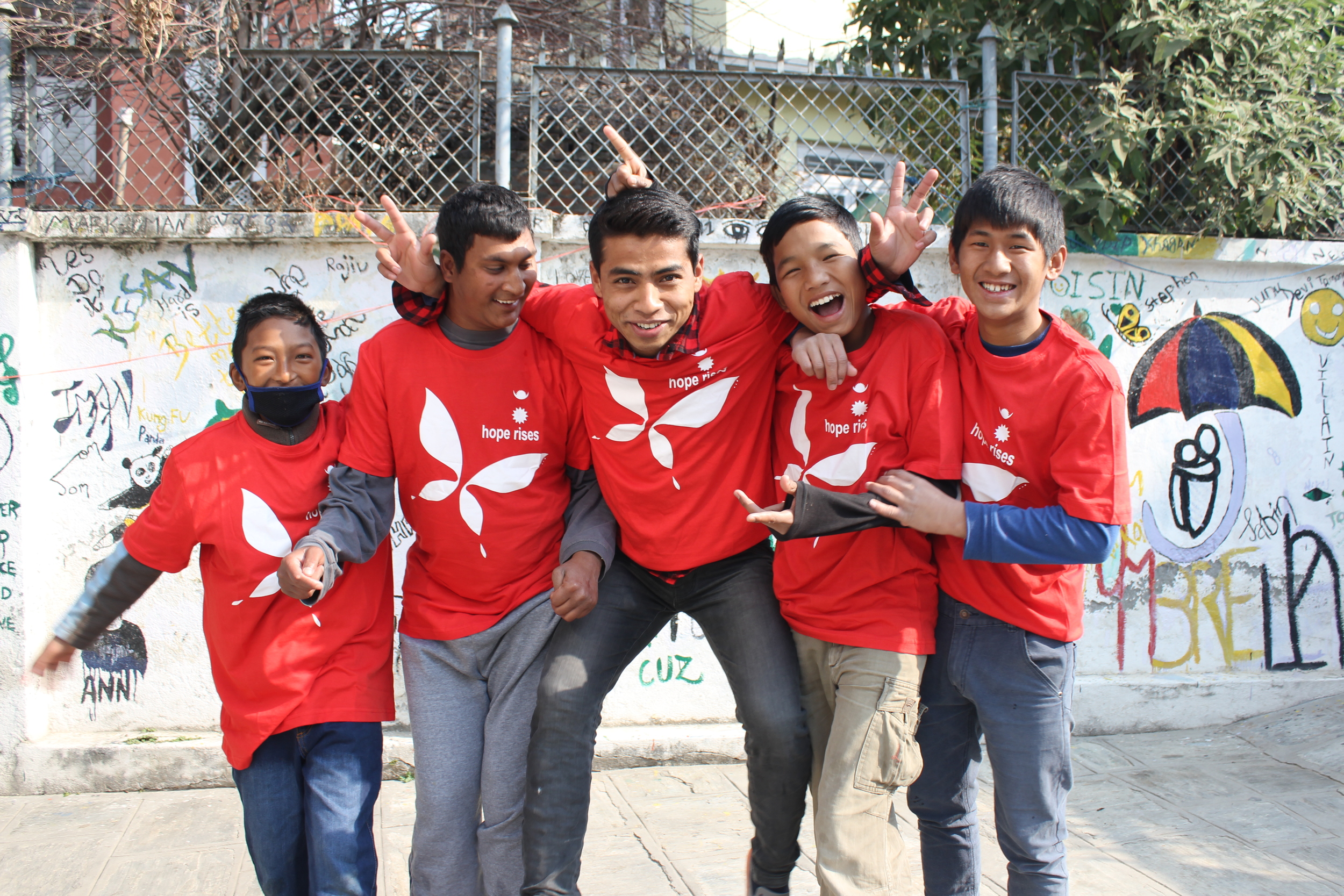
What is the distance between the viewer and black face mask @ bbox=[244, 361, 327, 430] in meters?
2.41

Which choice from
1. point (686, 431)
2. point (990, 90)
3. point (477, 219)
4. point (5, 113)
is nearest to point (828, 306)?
point (686, 431)

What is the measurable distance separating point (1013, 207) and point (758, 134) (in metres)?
2.81

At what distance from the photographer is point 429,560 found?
2566 mm

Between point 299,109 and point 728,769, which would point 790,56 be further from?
point 728,769

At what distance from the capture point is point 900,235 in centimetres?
236

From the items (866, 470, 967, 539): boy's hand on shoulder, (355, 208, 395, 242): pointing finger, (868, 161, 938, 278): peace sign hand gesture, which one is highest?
(355, 208, 395, 242): pointing finger

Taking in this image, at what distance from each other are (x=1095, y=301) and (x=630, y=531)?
10.8 ft

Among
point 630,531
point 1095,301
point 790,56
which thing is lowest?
point 630,531

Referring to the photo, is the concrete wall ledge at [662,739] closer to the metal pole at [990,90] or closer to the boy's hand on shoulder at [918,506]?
the boy's hand on shoulder at [918,506]

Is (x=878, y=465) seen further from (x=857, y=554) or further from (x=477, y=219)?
(x=477, y=219)

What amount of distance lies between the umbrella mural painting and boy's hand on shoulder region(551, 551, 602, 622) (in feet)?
11.3

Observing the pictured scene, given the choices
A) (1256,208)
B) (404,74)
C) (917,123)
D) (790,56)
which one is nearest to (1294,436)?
(1256,208)

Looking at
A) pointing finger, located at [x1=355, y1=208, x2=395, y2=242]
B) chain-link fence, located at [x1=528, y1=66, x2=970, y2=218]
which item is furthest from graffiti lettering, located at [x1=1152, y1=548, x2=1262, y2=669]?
pointing finger, located at [x1=355, y1=208, x2=395, y2=242]

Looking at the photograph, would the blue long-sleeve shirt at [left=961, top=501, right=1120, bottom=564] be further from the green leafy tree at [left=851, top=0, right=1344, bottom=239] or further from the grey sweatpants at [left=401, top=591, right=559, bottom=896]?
the green leafy tree at [left=851, top=0, right=1344, bottom=239]
